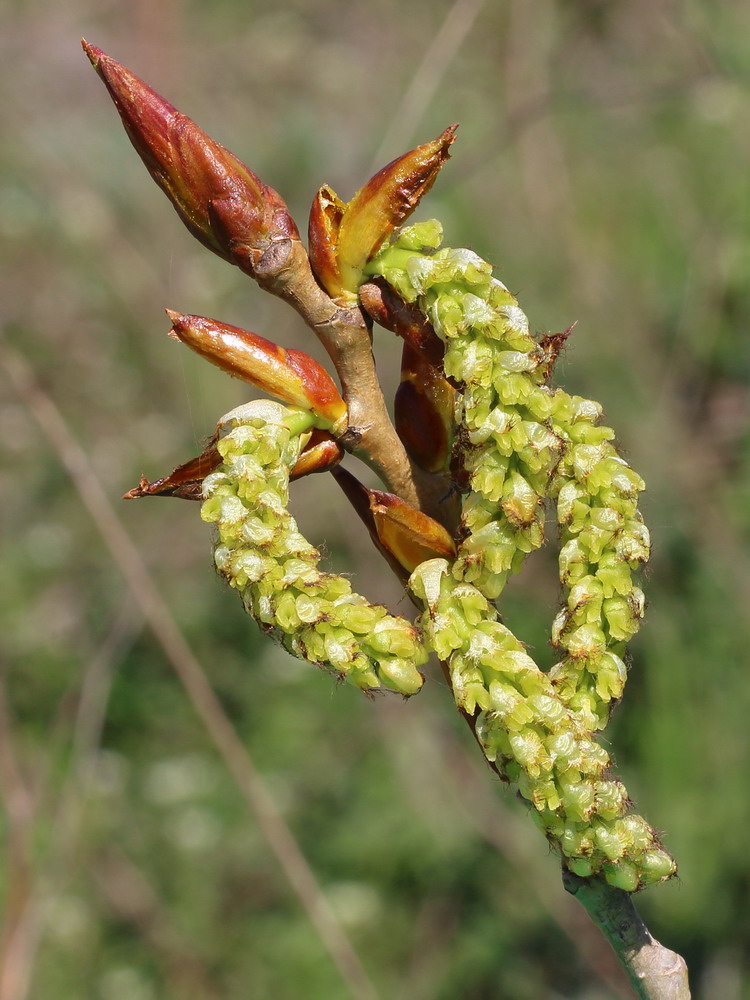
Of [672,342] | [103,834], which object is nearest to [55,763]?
[103,834]

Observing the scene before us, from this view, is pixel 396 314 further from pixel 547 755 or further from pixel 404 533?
pixel 547 755

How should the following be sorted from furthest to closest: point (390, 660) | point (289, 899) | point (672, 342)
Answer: point (672, 342) < point (289, 899) < point (390, 660)

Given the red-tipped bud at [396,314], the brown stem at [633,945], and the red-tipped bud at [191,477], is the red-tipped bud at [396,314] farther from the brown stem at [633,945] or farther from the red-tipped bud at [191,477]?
the brown stem at [633,945]

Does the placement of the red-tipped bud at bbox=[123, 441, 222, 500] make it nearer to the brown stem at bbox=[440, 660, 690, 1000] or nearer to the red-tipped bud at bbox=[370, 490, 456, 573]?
the red-tipped bud at bbox=[370, 490, 456, 573]

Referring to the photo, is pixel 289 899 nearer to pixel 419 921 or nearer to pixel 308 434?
pixel 419 921

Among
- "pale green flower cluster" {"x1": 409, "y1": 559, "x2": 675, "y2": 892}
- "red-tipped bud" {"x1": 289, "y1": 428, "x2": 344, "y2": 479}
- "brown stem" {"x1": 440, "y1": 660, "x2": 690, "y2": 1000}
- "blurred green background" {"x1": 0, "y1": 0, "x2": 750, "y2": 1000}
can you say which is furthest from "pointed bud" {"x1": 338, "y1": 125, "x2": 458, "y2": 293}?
"blurred green background" {"x1": 0, "y1": 0, "x2": 750, "y2": 1000}

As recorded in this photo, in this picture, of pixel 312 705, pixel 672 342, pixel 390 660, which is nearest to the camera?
pixel 390 660
